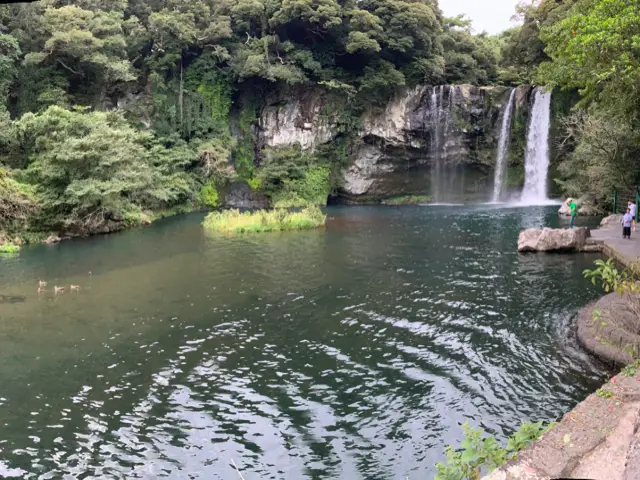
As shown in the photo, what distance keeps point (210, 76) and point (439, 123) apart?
17.7 metres

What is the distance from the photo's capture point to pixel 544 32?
15789 mm

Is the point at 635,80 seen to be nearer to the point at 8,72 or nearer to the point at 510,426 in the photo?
the point at 510,426

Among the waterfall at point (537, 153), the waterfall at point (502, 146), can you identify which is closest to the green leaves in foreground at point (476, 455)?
the waterfall at point (537, 153)

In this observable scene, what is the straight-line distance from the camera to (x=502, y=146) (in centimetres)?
3778

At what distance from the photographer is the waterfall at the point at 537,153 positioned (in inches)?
1383

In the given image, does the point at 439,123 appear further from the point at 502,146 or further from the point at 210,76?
the point at 210,76

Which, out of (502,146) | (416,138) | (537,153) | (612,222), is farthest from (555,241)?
(416,138)

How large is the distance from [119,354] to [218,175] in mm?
29226

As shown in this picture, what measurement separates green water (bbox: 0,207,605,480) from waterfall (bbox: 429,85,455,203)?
77.1ft

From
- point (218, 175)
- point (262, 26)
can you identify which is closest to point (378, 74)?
point (262, 26)

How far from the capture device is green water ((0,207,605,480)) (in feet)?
20.4

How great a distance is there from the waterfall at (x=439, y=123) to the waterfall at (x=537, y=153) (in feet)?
19.1

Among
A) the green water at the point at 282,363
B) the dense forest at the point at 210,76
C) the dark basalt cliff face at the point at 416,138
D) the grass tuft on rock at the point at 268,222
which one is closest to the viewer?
the green water at the point at 282,363

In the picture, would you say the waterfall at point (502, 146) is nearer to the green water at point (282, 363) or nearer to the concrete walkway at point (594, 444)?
the green water at point (282, 363)
